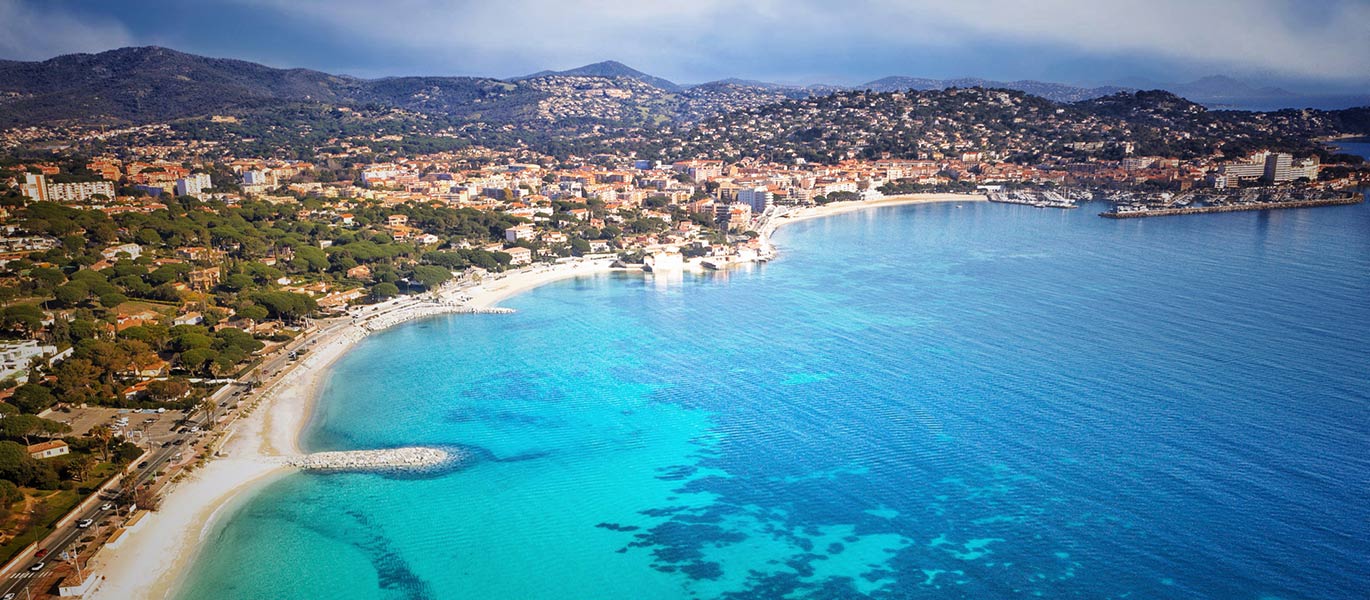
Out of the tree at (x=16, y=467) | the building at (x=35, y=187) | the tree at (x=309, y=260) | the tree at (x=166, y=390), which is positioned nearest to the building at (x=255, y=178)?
the building at (x=35, y=187)

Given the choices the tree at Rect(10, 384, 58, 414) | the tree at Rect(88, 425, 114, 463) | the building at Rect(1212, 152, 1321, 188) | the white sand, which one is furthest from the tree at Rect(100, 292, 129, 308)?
the building at Rect(1212, 152, 1321, 188)

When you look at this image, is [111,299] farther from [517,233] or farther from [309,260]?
[517,233]

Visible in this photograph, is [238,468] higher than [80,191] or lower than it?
lower

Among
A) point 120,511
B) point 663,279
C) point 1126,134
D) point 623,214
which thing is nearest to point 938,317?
point 663,279

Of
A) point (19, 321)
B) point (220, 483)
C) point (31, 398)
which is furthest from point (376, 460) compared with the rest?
point (19, 321)

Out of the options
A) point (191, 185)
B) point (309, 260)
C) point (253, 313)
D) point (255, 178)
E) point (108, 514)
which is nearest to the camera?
point (108, 514)

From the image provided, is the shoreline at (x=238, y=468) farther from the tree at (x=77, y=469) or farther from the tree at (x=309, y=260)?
the tree at (x=309, y=260)
